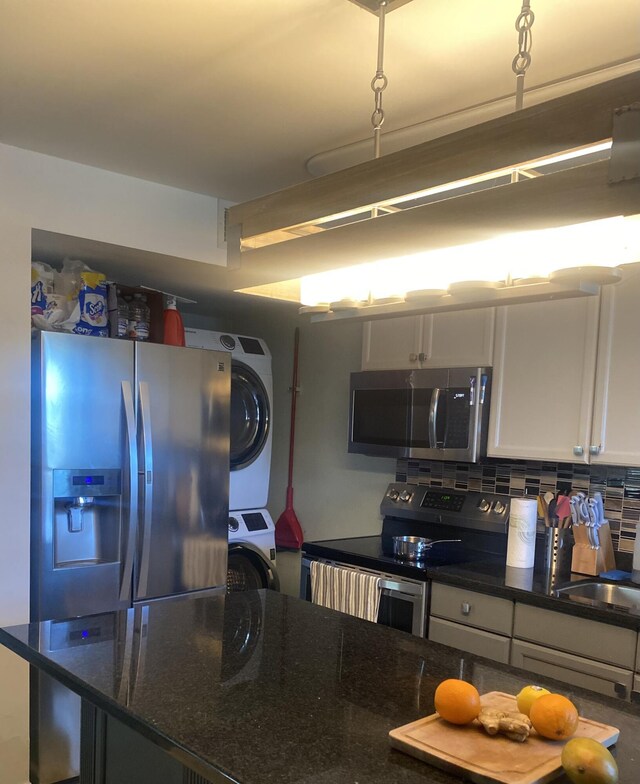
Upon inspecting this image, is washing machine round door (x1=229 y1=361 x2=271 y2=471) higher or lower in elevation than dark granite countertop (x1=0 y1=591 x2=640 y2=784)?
higher

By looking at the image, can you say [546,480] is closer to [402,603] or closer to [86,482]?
[402,603]

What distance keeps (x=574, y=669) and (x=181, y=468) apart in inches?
71.0

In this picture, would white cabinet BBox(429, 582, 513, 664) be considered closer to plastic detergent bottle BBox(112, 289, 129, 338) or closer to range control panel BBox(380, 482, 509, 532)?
range control panel BBox(380, 482, 509, 532)

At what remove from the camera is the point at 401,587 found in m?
2.96

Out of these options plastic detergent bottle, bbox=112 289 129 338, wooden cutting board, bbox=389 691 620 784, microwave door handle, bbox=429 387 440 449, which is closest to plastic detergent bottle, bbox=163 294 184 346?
plastic detergent bottle, bbox=112 289 129 338

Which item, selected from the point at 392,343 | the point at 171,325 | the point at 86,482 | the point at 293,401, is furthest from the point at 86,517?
the point at 293,401

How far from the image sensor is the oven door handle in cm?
290

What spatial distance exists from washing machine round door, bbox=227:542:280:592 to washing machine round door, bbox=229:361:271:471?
0.49 meters

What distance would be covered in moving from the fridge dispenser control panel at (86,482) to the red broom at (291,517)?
1531 mm

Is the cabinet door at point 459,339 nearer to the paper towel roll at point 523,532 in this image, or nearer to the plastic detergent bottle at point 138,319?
the paper towel roll at point 523,532

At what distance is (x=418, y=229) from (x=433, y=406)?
84.3 inches

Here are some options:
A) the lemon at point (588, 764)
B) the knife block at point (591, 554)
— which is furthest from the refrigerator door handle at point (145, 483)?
the lemon at point (588, 764)

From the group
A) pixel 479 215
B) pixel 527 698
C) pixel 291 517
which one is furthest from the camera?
pixel 291 517

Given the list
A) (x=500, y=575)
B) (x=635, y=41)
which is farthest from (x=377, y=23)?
(x=500, y=575)
